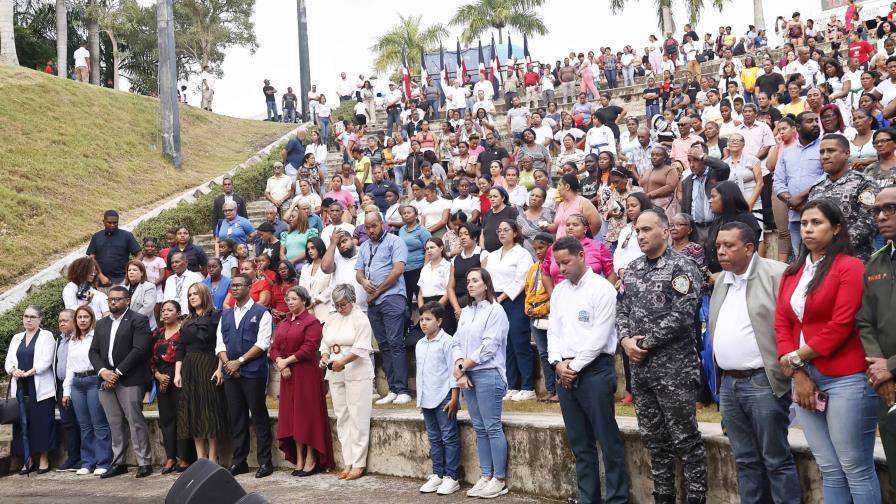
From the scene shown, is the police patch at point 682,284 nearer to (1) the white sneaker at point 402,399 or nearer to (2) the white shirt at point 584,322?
(2) the white shirt at point 584,322

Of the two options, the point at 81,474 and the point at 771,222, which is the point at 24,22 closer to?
the point at 81,474

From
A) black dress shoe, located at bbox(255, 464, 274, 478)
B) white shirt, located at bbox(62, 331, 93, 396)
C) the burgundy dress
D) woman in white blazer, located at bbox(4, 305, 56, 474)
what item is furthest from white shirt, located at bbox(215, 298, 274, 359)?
woman in white blazer, located at bbox(4, 305, 56, 474)

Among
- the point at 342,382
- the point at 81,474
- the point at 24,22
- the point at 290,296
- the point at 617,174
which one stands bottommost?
the point at 81,474

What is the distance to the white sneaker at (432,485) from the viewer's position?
8.08m

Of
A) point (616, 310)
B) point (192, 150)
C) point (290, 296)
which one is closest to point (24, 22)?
point (192, 150)

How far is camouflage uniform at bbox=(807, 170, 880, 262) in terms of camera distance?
20.5 feet

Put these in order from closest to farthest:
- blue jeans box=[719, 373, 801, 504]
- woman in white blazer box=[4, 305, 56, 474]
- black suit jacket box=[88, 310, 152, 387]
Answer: blue jeans box=[719, 373, 801, 504] → black suit jacket box=[88, 310, 152, 387] → woman in white blazer box=[4, 305, 56, 474]

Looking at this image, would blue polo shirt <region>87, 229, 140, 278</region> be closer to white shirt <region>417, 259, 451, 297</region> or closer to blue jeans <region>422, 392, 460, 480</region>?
white shirt <region>417, 259, 451, 297</region>

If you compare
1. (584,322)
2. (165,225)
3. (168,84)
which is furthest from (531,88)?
(584,322)

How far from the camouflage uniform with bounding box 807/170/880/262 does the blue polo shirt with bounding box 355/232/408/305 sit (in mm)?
4863

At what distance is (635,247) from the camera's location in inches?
328

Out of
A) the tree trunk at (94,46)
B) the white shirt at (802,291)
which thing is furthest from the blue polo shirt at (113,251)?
the tree trunk at (94,46)

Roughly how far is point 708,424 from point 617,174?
3.65m

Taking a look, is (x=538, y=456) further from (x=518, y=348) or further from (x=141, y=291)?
(x=141, y=291)
